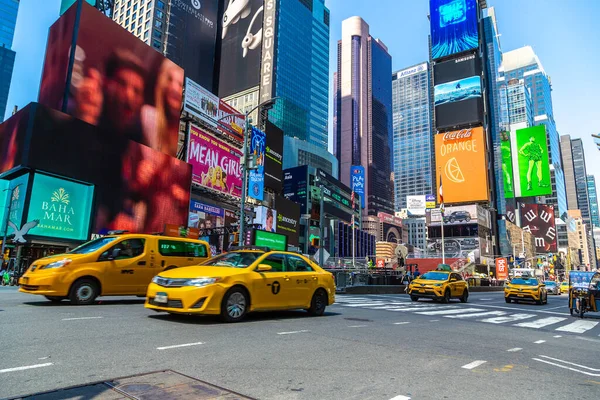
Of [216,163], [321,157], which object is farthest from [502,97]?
[216,163]

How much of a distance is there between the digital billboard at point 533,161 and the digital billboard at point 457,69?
31.6 meters

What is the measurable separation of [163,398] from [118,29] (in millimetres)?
47589

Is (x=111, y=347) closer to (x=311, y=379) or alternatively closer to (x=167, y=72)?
(x=311, y=379)

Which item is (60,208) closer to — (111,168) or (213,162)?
(111,168)

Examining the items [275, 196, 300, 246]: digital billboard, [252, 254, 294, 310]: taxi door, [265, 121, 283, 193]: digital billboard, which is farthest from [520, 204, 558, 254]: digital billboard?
[252, 254, 294, 310]: taxi door

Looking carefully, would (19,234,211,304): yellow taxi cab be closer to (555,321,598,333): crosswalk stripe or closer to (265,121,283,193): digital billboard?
(555,321,598,333): crosswalk stripe

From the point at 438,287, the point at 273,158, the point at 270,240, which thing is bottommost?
the point at 438,287

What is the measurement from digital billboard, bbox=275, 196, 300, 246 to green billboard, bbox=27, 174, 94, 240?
42.1 m

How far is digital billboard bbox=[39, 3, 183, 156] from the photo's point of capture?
3841cm

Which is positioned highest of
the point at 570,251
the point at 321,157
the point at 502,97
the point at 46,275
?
the point at 502,97

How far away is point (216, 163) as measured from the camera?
56969 mm

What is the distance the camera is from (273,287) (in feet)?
30.0

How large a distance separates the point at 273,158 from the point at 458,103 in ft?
188

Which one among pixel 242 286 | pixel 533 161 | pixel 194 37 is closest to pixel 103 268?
pixel 242 286
